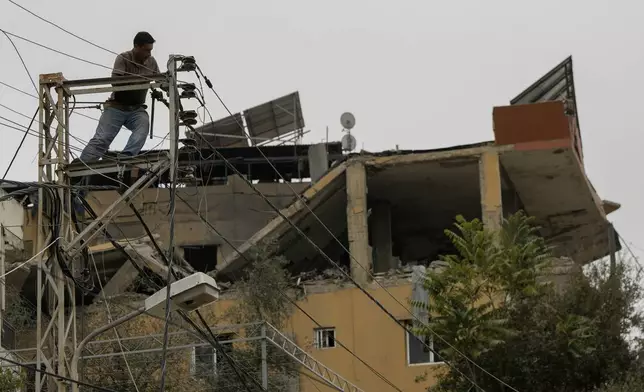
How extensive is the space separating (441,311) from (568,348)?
2.78 m

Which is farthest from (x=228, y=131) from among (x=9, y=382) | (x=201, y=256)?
(x=9, y=382)

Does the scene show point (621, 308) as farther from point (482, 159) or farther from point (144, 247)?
point (144, 247)

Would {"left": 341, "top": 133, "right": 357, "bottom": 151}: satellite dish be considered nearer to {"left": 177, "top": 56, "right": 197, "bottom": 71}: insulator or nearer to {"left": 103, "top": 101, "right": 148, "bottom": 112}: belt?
{"left": 103, "top": 101, "right": 148, "bottom": 112}: belt

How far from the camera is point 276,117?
161 ft

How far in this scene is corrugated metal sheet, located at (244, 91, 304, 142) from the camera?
4845 centimetres

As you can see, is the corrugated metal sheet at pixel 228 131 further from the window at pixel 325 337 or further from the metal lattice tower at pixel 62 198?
the metal lattice tower at pixel 62 198

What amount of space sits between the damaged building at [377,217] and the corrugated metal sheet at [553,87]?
0.04 meters

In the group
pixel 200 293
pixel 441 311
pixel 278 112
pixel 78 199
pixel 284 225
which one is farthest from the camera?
pixel 278 112

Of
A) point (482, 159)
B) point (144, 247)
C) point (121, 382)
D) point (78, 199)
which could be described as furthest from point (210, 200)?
point (78, 199)

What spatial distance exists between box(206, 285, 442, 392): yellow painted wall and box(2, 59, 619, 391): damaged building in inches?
1.4

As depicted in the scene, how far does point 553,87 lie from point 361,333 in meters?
9.49

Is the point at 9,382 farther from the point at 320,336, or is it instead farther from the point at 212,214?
the point at 212,214

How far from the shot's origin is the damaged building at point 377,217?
37469mm

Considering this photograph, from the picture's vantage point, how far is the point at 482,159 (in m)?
38.7
